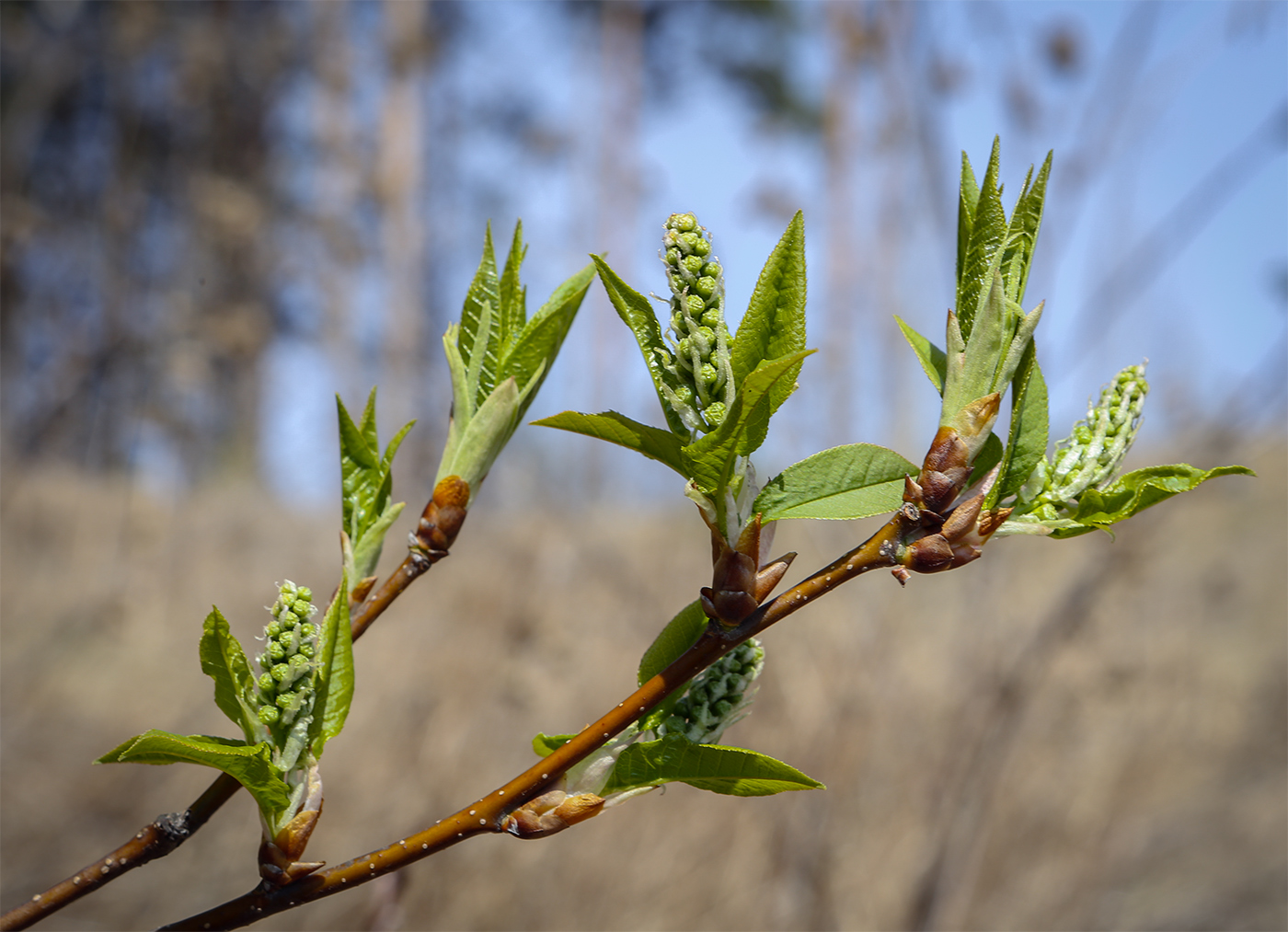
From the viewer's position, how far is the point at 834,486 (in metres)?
0.48

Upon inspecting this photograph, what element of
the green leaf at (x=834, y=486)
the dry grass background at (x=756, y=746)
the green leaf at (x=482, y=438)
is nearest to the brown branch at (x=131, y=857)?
the green leaf at (x=482, y=438)

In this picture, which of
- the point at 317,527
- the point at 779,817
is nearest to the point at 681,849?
the point at 779,817

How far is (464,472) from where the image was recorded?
0.60 metres

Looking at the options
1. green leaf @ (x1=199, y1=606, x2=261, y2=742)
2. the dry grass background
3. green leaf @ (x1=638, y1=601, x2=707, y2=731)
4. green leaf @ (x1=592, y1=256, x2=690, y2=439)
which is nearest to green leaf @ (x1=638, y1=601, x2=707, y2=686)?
green leaf @ (x1=638, y1=601, x2=707, y2=731)

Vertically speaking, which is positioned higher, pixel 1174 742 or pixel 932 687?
pixel 932 687

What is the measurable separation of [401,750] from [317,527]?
4.31 meters

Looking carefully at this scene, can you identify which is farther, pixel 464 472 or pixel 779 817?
pixel 779 817

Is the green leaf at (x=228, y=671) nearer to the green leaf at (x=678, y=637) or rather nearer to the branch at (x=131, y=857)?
the branch at (x=131, y=857)

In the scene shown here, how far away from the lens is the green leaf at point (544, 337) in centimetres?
60

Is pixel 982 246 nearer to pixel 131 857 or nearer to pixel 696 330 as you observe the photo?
pixel 696 330

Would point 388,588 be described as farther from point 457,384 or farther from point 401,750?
point 401,750

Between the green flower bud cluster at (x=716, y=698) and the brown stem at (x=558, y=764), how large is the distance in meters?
0.04

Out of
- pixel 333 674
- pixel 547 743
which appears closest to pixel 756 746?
pixel 547 743

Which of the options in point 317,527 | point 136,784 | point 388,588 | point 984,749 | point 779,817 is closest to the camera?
point 388,588
